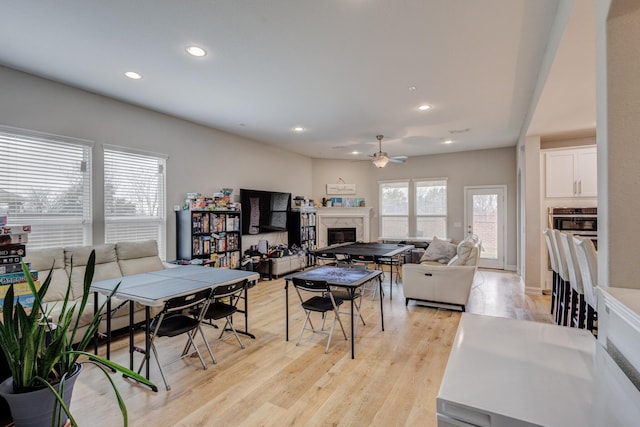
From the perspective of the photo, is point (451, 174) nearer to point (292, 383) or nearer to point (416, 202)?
point (416, 202)

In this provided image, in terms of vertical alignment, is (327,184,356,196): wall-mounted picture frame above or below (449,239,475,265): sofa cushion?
above

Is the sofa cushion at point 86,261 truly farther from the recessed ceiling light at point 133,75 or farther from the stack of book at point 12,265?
the stack of book at point 12,265

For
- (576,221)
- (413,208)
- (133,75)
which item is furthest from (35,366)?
(413,208)

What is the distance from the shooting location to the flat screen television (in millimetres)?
6281

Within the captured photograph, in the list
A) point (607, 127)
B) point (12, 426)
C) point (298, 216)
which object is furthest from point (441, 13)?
point (298, 216)

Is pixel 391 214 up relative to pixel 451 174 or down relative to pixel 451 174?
down

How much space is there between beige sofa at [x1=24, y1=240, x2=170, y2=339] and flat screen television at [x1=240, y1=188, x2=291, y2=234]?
6.99 feet

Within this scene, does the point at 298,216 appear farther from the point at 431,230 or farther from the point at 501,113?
the point at 501,113

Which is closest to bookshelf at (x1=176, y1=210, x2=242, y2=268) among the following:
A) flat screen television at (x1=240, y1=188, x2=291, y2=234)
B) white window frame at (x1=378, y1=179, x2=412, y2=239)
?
flat screen television at (x1=240, y1=188, x2=291, y2=234)

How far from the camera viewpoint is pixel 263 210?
6.70 meters

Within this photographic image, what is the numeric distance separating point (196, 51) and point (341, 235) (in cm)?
620

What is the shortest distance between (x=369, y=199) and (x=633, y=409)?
8133 millimetres

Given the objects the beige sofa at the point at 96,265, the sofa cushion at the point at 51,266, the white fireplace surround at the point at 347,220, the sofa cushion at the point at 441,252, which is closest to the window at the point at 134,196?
the beige sofa at the point at 96,265

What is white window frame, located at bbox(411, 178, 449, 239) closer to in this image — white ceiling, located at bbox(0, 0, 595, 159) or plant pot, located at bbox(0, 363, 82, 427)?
white ceiling, located at bbox(0, 0, 595, 159)
